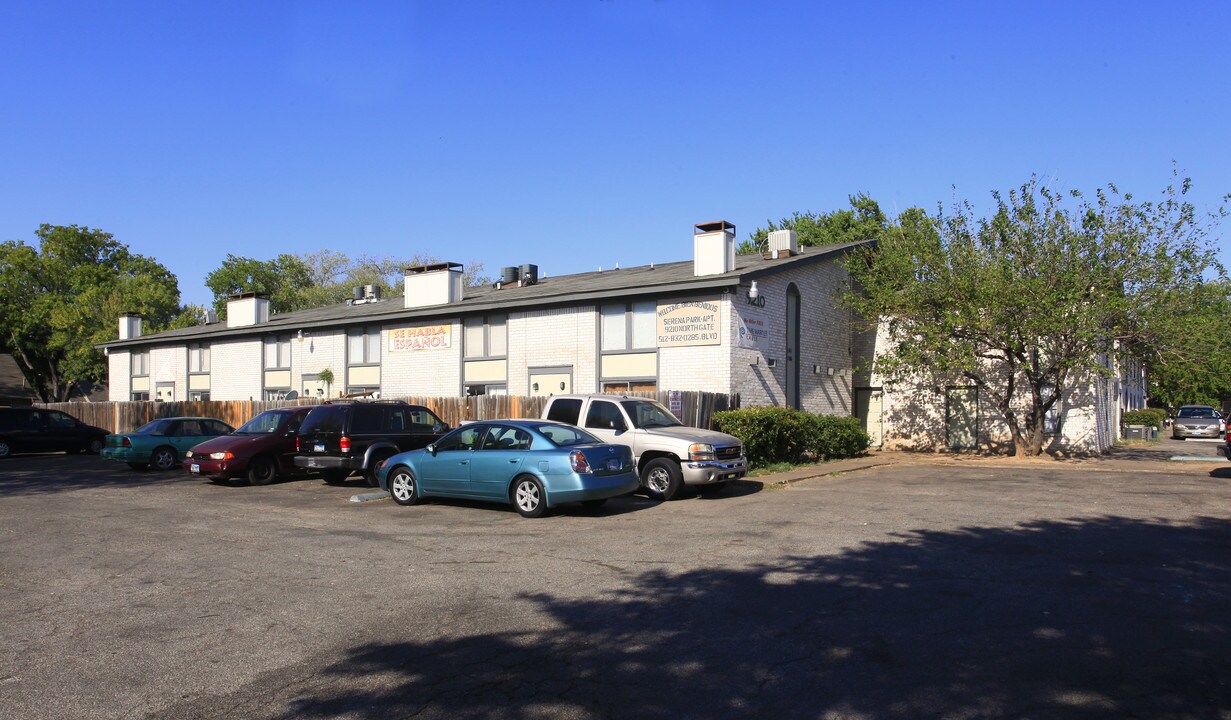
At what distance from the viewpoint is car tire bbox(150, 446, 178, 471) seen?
819 inches

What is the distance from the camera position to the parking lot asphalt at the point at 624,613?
A: 4.96m

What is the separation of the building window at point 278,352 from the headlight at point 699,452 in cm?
2171

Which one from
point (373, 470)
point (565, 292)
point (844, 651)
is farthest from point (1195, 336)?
point (844, 651)

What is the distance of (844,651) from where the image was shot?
18.9 ft

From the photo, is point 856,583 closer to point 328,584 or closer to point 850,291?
point 328,584

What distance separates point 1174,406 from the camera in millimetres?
58094

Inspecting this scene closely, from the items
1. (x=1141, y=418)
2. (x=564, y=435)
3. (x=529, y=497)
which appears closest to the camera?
(x=529, y=497)

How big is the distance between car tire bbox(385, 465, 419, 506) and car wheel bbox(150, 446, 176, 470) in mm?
9922

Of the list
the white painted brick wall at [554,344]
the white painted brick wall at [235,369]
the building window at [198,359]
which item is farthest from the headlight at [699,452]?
the building window at [198,359]

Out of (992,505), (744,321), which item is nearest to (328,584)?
(992,505)

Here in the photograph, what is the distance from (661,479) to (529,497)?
3.02 metres

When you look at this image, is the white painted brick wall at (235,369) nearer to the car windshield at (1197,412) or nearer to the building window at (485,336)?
the building window at (485,336)

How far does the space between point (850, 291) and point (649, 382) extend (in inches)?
306

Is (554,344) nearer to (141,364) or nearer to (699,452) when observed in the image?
(699,452)
